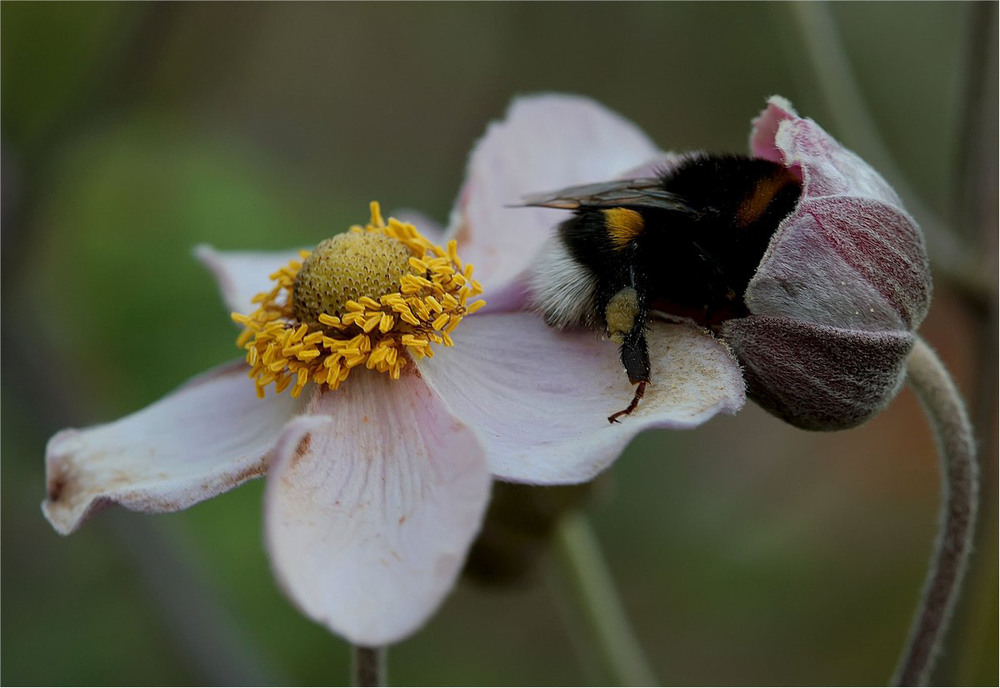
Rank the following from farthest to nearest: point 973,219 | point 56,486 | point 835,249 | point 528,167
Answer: point 973,219
point 528,167
point 56,486
point 835,249

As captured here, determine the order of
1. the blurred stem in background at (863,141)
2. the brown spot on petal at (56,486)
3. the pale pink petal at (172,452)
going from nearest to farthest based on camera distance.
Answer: the pale pink petal at (172,452), the brown spot on petal at (56,486), the blurred stem in background at (863,141)

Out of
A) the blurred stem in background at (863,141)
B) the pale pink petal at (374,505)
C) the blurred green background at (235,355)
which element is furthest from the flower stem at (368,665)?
the blurred stem in background at (863,141)

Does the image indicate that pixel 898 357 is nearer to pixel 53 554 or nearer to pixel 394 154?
pixel 53 554

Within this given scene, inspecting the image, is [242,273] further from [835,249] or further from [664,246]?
[835,249]

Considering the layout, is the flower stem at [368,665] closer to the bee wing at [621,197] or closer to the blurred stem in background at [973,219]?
the bee wing at [621,197]

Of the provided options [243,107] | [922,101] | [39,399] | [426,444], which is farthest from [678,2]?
[426,444]

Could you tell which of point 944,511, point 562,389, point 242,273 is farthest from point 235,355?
point 944,511
